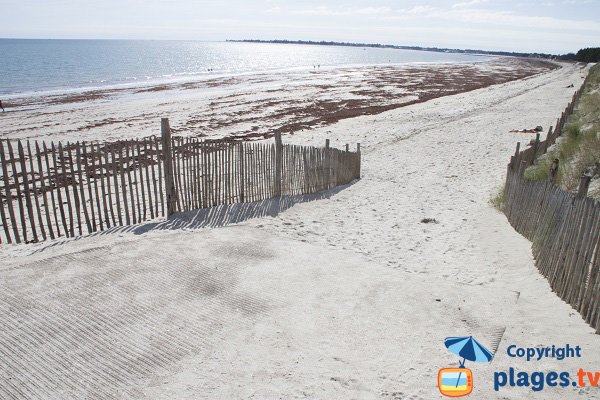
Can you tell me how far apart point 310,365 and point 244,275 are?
6.73 ft

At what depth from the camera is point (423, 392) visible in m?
3.82

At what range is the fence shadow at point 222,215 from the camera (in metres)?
7.41

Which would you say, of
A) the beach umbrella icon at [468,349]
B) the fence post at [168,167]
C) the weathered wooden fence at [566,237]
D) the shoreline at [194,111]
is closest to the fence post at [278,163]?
the fence post at [168,167]

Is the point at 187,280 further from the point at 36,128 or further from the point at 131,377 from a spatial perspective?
the point at 36,128

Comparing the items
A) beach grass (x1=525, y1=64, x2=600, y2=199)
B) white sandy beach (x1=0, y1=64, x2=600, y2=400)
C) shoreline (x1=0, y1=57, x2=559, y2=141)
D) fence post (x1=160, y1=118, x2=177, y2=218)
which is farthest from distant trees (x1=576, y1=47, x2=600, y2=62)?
fence post (x1=160, y1=118, x2=177, y2=218)

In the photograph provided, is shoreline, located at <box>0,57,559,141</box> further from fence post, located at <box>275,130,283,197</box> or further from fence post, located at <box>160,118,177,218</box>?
fence post, located at <box>160,118,177,218</box>

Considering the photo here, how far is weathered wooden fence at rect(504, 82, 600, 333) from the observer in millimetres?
4617

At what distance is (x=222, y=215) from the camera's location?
815cm

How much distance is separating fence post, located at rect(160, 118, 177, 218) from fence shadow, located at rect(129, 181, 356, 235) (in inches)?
9.2

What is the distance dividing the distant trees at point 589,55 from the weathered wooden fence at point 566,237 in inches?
4320

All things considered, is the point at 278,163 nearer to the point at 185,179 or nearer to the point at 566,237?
the point at 185,179

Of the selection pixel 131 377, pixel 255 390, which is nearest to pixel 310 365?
pixel 255 390

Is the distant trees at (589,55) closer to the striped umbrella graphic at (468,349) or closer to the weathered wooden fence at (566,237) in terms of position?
the weathered wooden fence at (566,237)

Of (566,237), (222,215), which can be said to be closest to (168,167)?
(222,215)
